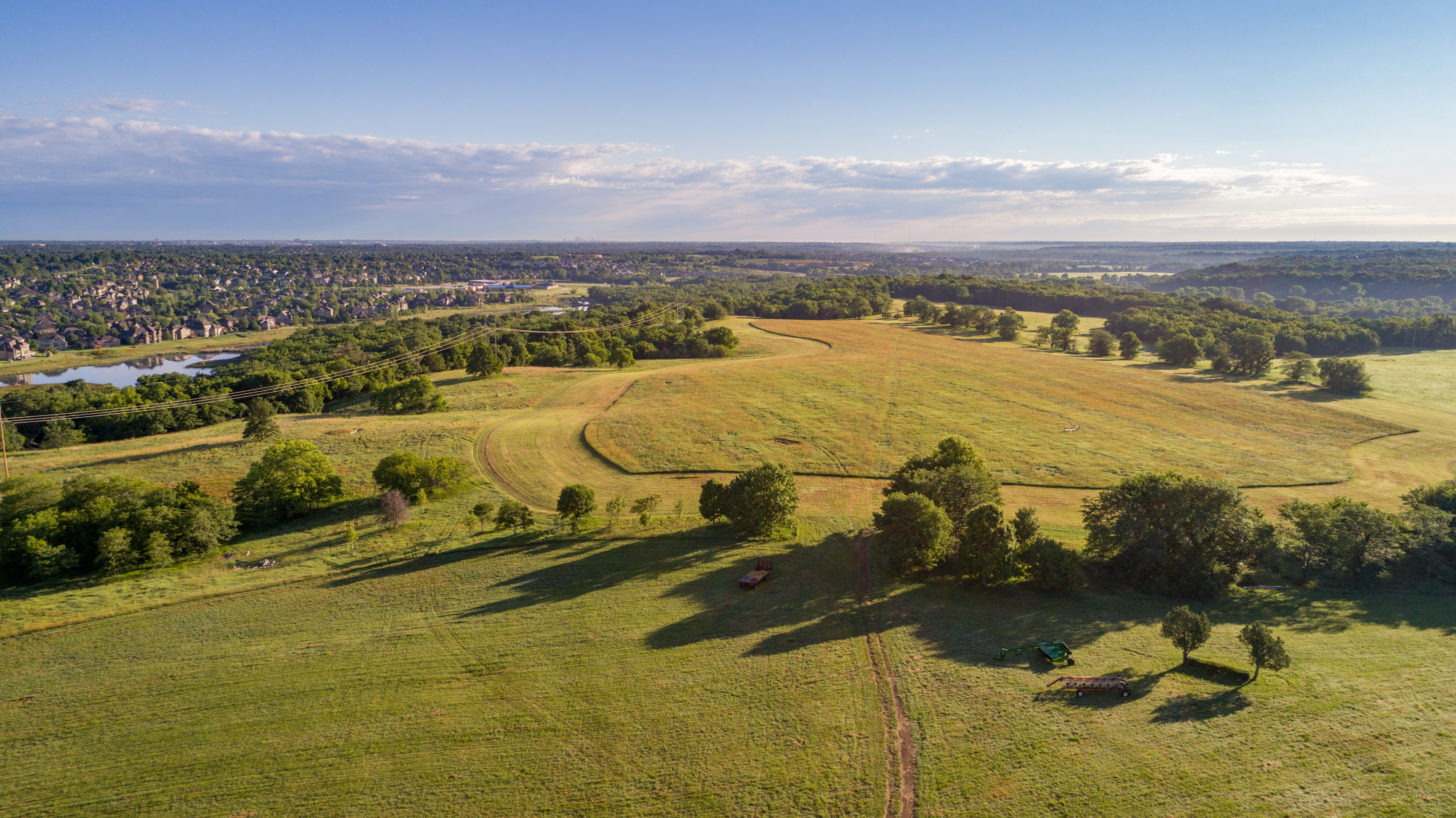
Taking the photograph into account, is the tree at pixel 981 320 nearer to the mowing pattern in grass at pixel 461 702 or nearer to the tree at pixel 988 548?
the tree at pixel 988 548

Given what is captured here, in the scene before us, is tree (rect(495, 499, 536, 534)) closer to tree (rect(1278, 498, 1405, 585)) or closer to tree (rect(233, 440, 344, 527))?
tree (rect(233, 440, 344, 527))

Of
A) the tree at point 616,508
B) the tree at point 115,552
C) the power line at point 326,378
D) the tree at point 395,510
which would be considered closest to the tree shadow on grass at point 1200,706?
the tree at point 616,508

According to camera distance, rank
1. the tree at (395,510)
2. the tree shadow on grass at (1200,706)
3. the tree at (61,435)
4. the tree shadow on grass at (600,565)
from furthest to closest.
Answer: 1. the tree at (61,435)
2. the tree at (395,510)
3. the tree shadow on grass at (600,565)
4. the tree shadow on grass at (1200,706)

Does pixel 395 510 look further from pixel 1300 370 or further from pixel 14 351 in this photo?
pixel 14 351

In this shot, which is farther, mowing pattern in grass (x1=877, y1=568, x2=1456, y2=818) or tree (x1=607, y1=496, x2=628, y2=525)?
tree (x1=607, y1=496, x2=628, y2=525)

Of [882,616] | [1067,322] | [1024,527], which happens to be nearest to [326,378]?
[882,616]

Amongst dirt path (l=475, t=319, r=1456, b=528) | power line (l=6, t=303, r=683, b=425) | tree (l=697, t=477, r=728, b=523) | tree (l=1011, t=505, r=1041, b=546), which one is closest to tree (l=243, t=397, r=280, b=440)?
power line (l=6, t=303, r=683, b=425)
